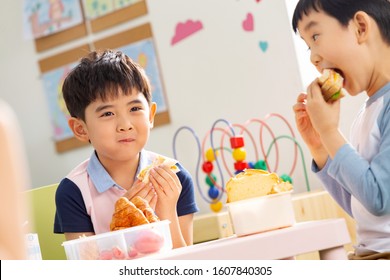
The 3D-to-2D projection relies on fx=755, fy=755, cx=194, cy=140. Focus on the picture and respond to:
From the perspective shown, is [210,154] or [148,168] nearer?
[148,168]

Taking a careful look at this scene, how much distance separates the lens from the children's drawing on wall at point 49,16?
4098mm

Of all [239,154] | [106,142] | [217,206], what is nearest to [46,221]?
[106,142]

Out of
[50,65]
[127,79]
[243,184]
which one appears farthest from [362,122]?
[50,65]

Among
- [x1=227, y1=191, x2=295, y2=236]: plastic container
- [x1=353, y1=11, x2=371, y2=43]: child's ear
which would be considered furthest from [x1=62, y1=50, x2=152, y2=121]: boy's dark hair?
[x1=227, y1=191, x2=295, y2=236]: plastic container

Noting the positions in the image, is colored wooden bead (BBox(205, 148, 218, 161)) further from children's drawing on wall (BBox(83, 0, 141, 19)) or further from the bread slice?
the bread slice

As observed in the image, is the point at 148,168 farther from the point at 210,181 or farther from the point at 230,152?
the point at 230,152

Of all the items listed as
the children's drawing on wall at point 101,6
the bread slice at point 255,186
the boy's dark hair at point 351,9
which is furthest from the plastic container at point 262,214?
the children's drawing on wall at point 101,6

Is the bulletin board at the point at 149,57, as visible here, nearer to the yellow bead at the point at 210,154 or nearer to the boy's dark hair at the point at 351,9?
the yellow bead at the point at 210,154

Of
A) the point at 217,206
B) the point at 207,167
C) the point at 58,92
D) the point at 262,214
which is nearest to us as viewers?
the point at 262,214

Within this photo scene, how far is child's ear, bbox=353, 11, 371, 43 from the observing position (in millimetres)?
1355

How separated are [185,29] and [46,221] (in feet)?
6.23

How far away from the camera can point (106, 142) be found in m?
1.57

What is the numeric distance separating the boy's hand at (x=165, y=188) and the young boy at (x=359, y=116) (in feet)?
0.84
